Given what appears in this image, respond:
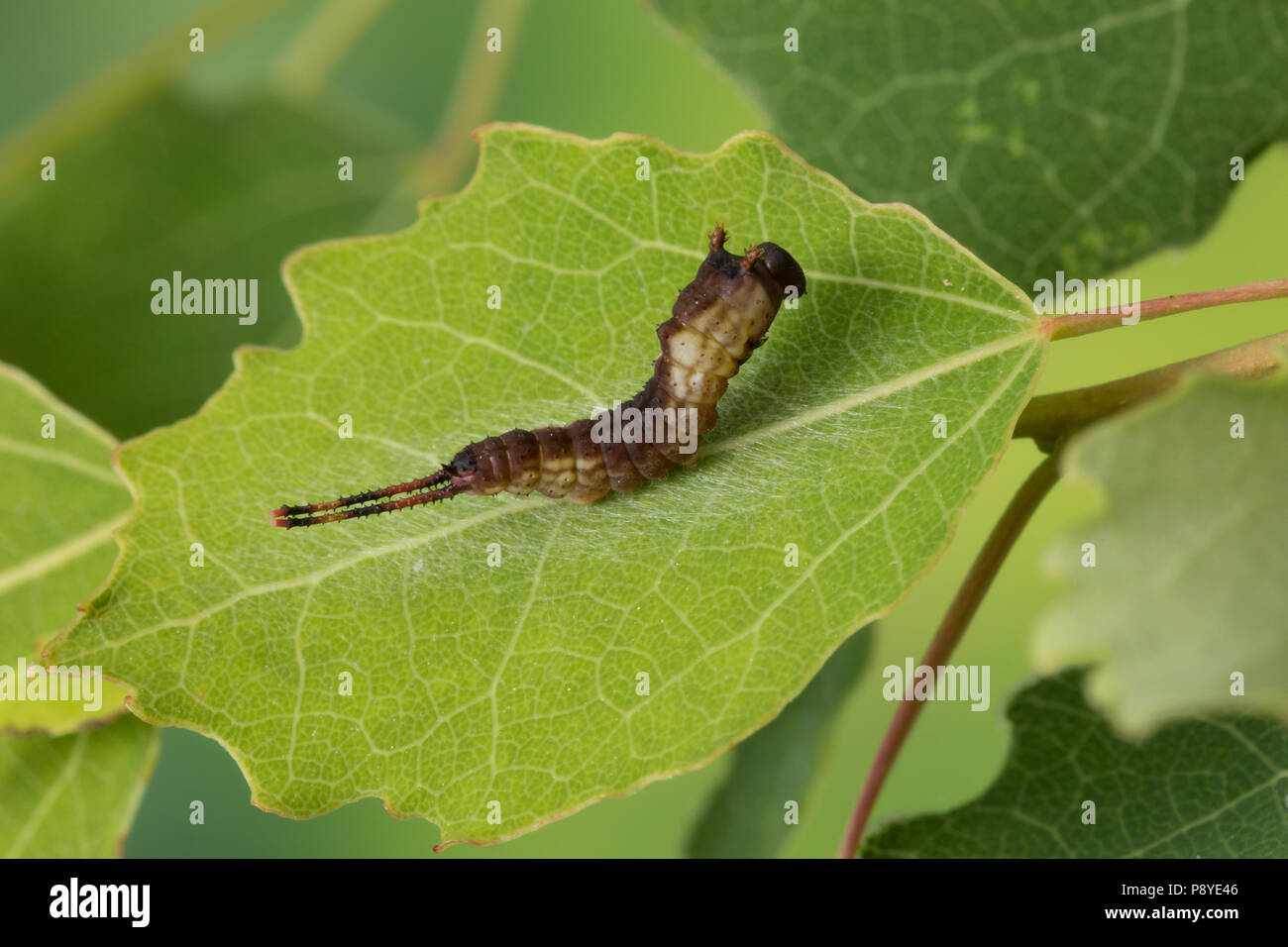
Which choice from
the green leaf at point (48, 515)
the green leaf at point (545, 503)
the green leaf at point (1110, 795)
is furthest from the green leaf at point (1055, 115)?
the green leaf at point (48, 515)

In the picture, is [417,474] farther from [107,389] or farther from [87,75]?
[87,75]

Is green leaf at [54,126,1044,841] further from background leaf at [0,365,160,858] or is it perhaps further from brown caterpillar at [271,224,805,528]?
background leaf at [0,365,160,858]

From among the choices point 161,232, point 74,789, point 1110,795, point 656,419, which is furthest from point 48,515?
point 1110,795

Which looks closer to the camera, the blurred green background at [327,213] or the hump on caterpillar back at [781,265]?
the hump on caterpillar back at [781,265]

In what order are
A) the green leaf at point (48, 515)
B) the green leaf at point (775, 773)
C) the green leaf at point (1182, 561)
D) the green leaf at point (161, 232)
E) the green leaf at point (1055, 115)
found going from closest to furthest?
the green leaf at point (1182, 561) → the green leaf at point (1055, 115) → the green leaf at point (48, 515) → the green leaf at point (775, 773) → the green leaf at point (161, 232)

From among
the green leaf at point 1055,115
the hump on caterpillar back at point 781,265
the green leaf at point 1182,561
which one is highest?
the green leaf at point 1055,115

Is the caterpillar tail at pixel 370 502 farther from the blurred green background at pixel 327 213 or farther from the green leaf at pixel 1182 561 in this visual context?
the blurred green background at pixel 327 213

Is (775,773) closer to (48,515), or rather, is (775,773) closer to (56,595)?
(56,595)
